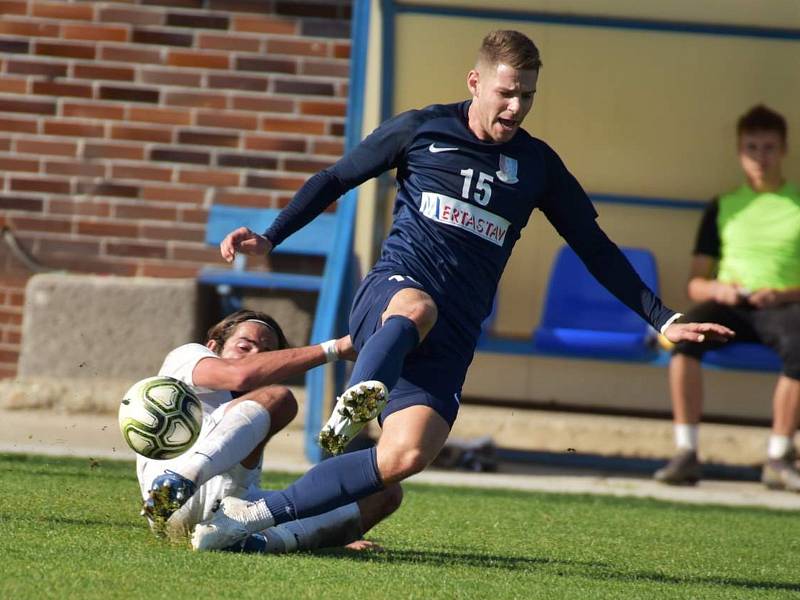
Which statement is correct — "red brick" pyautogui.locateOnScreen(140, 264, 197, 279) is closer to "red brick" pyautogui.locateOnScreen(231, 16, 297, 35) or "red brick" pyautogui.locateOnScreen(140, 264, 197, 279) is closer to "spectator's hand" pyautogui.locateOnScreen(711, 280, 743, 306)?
"red brick" pyautogui.locateOnScreen(231, 16, 297, 35)

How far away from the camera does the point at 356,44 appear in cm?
792

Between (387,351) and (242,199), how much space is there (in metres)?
5.02

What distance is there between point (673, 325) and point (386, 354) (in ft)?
3.34

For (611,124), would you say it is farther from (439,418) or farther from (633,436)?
(439,418)

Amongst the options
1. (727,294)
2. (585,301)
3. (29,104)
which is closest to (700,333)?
(727,294)

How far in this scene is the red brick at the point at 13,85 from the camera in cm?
902

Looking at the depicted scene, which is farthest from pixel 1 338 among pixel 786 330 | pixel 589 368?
pixel 786 330

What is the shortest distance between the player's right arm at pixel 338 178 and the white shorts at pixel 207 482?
533 millimetres

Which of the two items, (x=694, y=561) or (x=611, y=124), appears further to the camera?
(x=611, y=124)

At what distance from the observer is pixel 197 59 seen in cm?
898

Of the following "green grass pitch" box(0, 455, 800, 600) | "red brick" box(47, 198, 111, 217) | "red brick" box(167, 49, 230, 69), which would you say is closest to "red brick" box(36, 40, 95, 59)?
"red brick" box(167, 49, 230, 69)

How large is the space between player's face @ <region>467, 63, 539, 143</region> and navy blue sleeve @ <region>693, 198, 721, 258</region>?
3742 millimetres

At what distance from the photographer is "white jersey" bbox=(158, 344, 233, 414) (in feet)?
15.2

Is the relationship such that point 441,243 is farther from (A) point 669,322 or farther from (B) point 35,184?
(B) point 35,184
